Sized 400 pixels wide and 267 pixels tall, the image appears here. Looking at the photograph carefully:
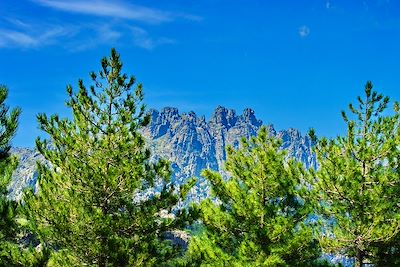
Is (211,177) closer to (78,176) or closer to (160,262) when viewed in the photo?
(160,262)

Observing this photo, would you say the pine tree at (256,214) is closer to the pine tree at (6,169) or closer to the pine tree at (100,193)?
the pine tree at (100,193)

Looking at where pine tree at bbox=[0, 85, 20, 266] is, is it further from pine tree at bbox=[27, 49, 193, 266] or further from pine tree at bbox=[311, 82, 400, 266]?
pine tree at bbox=[311, 82, 400, 266]

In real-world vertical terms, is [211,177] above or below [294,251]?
above

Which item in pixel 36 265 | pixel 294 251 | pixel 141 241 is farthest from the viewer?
pixel 141 241

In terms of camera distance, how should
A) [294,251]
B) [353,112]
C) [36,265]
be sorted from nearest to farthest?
[36,265] < [294,251] < [353,112]

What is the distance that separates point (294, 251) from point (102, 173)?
7.28 metres

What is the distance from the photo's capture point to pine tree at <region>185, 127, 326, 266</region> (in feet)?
52.2

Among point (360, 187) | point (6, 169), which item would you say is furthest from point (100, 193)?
point (360, 187)

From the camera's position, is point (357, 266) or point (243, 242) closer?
point (243, 242)

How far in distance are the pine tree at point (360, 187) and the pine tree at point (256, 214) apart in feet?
2.78

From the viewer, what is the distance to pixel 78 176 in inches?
659

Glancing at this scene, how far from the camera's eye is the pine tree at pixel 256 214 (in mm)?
15898

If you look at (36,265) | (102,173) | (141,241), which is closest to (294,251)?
(141,241)

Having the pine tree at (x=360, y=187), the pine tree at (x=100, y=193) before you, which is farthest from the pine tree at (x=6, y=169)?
the pine tree at (x=360, y=187)
